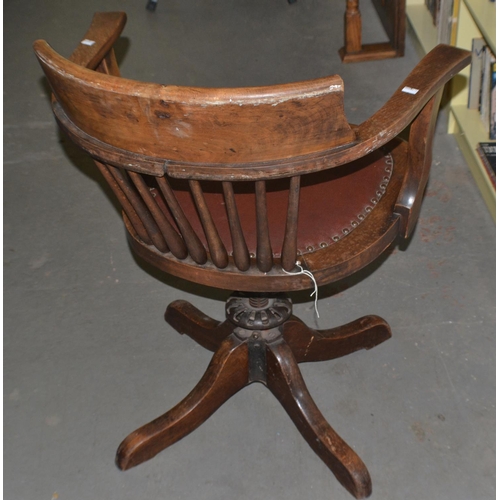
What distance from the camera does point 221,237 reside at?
1.47 metres

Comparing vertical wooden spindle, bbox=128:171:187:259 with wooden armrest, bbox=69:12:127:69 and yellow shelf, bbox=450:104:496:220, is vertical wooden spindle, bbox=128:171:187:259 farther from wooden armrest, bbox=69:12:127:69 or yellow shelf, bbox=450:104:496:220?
yellow shelf, bbox=450:104:496:220

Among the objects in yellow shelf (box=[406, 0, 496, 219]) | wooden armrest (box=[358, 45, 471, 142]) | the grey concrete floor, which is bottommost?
the grey concrete floor

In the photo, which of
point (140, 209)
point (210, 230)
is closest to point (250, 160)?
point (210, 230)

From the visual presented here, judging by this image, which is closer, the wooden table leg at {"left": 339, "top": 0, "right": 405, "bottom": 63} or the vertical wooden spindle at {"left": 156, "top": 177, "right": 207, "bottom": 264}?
the vertical wooden spindle at {"left": 156, "top": 177, "right": 207, "bottom": 264}

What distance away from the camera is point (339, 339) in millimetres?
1918

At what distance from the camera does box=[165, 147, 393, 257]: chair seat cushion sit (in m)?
1.46

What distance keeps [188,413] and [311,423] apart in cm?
28

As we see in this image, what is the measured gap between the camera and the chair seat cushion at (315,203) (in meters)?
1.46

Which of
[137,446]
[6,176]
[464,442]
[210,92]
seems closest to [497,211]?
[464,442]

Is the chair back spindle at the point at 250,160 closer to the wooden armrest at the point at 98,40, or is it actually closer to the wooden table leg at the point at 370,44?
the wooden armrest at the point at 98,40

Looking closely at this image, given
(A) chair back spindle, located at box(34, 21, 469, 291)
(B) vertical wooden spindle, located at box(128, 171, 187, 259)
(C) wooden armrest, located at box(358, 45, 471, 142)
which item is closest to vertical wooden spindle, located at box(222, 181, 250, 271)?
(A) chair back spindle, located at box(34, 21, 469, 291)

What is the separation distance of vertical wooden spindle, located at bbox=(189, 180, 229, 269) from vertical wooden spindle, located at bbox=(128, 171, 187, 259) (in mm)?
72

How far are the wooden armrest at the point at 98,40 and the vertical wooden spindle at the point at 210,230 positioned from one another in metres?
0.43

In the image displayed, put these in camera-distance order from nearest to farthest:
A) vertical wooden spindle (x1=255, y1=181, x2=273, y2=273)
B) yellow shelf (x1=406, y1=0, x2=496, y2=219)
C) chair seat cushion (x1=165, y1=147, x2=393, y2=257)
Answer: vertical wooden spindle (x1=255, y1=181, x2=273, y2=273) < chair seat cushion (x1=165, y1=147, x2=393, y2=257) < yellow shelf (x1=406, y1=0, x2=496, y2=219)
